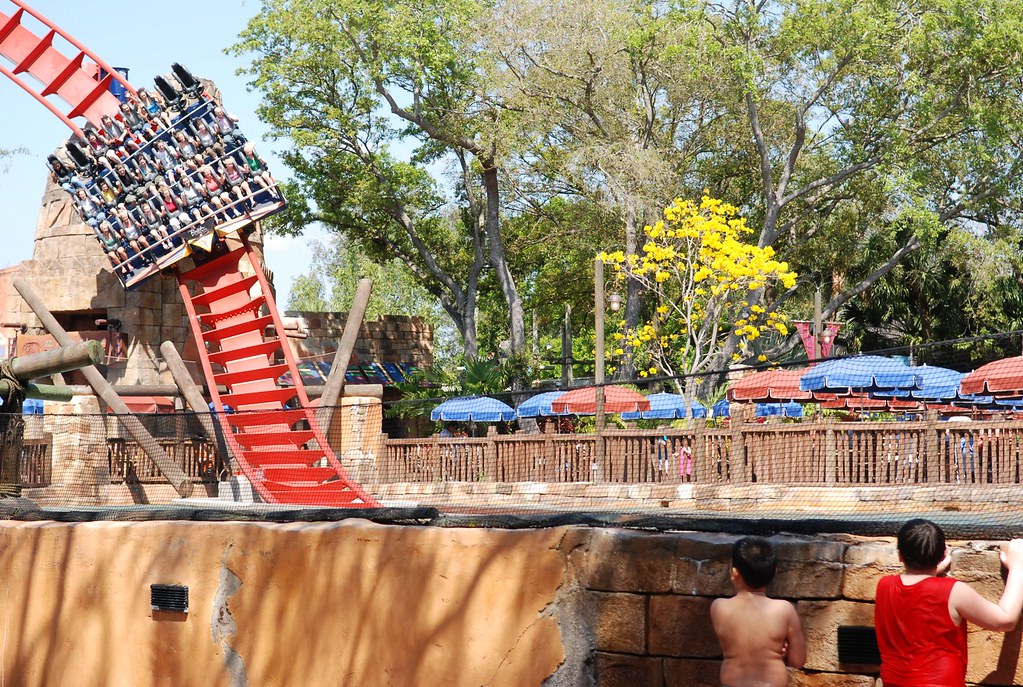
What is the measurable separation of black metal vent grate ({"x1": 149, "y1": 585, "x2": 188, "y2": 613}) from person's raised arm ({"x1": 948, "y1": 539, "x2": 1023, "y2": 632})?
11.8 feet

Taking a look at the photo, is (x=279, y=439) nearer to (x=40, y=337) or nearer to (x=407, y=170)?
(x=40, y=337)

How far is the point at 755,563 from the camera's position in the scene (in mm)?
3725

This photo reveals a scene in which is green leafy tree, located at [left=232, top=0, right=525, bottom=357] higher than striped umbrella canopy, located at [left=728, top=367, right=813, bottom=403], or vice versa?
green leafy tree, located at [left=232, top=0, right=525, bottom=357]

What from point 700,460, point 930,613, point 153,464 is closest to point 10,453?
point 153,464

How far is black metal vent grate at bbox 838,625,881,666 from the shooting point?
3.90 meters

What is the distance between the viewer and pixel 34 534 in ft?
20.1

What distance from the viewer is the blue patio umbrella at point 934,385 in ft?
37.1

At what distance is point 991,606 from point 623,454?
9.19m

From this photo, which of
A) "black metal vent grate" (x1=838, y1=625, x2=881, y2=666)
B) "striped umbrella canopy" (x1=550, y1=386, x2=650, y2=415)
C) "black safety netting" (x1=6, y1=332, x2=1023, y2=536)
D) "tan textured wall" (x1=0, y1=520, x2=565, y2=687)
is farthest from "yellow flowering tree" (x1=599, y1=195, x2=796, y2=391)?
"black metal vent grate" (x1=838, y1=625, x2=881, y2=666)

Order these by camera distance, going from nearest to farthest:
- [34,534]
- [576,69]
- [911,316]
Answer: [34,534] < [576,69] < [911,316]

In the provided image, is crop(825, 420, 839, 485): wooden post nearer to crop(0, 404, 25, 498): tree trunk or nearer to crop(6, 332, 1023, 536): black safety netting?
crop(6, 332, 1023, 536): black safety netting

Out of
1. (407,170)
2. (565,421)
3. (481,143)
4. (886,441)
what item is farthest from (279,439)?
(407,170)

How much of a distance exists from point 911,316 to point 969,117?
696cm

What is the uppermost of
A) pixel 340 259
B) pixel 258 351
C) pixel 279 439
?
pixel 340 259
